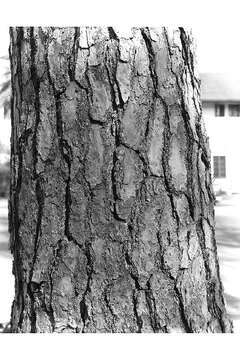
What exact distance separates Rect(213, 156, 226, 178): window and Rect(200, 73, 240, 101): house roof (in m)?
0.24

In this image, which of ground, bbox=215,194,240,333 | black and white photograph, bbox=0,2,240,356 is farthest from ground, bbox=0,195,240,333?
black and white photograph, bbox=0,2,240,356

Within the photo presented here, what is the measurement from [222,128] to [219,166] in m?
0.27

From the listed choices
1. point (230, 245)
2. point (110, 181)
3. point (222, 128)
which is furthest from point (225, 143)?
point (110, 181)

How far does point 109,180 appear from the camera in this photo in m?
1.34

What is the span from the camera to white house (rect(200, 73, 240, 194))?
79.0 inches

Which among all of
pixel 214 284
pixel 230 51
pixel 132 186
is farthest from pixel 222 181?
pixel 132 186

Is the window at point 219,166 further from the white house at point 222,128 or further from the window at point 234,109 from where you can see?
the window at point 234,109

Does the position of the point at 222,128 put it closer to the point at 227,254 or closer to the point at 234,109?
the point at 234,109

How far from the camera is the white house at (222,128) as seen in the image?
2.01m

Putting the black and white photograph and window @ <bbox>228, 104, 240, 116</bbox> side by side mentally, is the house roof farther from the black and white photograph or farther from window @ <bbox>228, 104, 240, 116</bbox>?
the black and white photograph

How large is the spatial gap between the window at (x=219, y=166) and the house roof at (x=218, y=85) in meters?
0.24

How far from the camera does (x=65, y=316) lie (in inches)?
55.0

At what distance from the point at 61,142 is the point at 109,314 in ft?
1.57

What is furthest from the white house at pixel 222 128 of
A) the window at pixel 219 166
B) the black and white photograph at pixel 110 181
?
the black and white photograph at pixel 110 181
